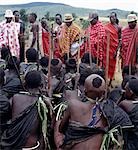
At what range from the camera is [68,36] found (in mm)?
10367

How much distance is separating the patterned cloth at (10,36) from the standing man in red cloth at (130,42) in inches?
94.7

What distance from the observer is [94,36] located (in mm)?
10203

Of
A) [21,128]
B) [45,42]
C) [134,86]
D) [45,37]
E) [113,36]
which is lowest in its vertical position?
[45,42]

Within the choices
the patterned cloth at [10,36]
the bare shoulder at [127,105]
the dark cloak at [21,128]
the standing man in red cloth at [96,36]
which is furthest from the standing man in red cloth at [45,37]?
the dark cloak at [21,128]

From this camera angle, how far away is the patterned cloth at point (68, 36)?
→ 10.3 metres

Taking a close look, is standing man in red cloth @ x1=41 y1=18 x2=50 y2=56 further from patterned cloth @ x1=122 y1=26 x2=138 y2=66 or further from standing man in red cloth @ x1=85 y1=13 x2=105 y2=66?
patterned cloth @ x1=122 y1=26 x2=138 y2=66

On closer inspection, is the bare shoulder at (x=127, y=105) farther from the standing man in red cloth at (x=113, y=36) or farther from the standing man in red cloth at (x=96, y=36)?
the standing man in red cloth at (x=113, y=36)

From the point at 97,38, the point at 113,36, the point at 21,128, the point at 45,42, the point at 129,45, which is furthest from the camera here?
the point at 45,42

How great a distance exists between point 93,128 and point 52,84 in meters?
1.76

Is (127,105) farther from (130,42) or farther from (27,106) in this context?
(130,42)

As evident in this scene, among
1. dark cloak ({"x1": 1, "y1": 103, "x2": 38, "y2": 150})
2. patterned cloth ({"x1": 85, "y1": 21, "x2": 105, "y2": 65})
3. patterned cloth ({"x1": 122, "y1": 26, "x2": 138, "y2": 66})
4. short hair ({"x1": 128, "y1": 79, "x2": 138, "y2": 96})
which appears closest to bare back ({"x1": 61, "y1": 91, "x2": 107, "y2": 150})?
dark cloak ({"x1": 1, "y1": 103, "x2": 38, "y2": 150})

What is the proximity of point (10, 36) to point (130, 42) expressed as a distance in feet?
8.83

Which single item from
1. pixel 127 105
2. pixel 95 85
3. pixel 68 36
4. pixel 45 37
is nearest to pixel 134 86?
pixel 127 105

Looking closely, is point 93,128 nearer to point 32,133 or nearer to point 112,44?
point 32,133
